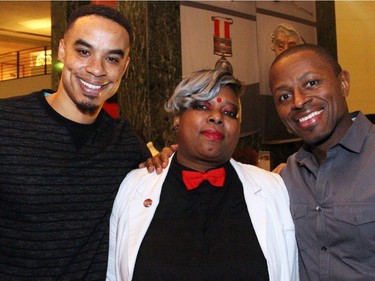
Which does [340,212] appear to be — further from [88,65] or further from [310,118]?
[88,65]

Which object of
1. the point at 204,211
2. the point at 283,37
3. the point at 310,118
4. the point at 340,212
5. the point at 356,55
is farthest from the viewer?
the point at 356,55

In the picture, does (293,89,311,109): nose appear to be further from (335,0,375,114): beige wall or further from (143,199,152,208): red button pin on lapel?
(335,0,375,114): beige wall

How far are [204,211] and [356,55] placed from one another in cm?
562

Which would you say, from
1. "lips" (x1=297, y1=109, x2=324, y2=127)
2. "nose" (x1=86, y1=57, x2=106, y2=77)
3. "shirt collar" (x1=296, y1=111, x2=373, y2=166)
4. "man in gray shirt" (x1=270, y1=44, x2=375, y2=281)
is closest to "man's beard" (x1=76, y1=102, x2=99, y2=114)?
"nose" (x1=86, y1=57, x2=106, y2=77)

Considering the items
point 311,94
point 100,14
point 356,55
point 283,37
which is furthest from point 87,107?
point 356,55

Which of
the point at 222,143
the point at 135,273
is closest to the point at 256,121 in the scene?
the point at 222,143

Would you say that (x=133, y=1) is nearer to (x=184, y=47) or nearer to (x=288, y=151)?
(x=184, y=47)

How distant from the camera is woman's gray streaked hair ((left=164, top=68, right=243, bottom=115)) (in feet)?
7.07

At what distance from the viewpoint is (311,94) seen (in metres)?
1.97

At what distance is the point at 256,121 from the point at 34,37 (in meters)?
7.35

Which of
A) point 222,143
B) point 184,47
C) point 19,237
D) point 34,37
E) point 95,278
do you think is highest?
point 34,37

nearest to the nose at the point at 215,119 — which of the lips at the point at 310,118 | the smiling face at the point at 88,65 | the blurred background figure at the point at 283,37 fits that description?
the lips at the point at 310,118

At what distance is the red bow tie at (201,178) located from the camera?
7.11 feet

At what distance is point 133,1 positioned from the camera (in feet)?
13.0
